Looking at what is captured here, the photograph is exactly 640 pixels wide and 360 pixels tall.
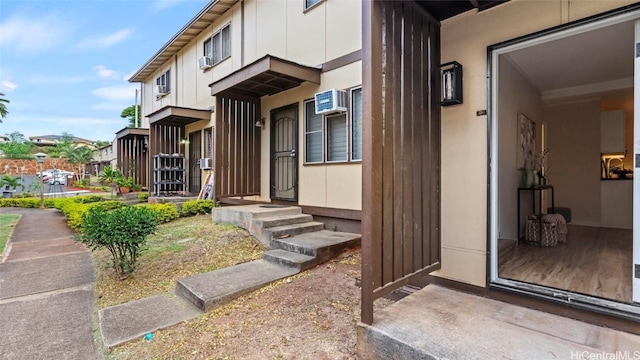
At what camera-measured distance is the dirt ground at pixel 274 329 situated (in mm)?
2389

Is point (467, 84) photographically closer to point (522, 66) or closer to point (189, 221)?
point (522, 66)

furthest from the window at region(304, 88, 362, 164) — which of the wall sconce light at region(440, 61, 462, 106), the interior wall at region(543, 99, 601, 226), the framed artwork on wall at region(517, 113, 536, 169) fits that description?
the interior wall at region(543, 99, 601, 226)

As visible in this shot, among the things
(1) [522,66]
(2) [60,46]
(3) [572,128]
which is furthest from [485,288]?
(2) [60,46]

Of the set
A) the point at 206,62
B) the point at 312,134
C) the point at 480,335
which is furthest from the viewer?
the point at 206,62

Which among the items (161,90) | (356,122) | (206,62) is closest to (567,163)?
(356,122)

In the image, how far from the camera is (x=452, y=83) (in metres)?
2.98

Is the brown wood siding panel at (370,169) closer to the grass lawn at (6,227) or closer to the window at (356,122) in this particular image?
the window at (356,122)

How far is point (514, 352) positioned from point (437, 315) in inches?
22.3

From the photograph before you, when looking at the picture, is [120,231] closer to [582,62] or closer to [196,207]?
[196,207]

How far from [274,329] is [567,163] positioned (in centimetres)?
738

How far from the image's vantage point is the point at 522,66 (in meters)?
4.74

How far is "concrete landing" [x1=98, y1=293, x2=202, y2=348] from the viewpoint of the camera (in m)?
2.72

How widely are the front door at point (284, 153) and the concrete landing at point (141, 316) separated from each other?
318cm

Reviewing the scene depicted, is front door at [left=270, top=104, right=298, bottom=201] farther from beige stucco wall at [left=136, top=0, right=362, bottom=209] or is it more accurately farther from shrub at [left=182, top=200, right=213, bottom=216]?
shrub at [left=182, top=200, right=213, bottom=216]
